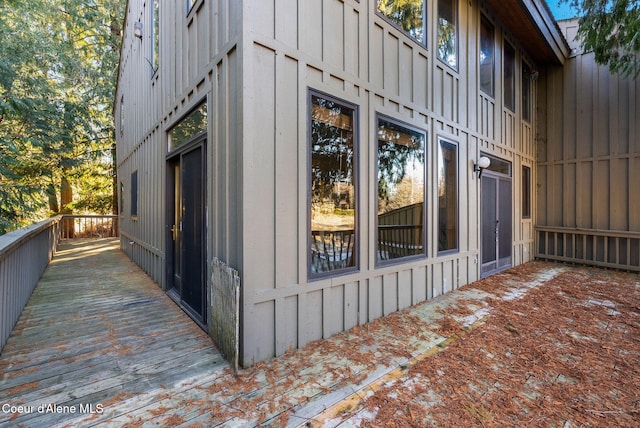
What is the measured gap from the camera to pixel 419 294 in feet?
13.7

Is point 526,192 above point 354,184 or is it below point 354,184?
above

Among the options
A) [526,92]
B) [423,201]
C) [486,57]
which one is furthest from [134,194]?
[526,92]

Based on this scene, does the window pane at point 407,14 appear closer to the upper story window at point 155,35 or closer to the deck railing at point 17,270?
the upper story window at point 155,35

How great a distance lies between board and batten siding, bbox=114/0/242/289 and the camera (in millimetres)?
2641

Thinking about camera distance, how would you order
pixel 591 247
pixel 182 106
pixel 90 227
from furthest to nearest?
1. pixel 90 227
2. pixel 591 247
3. pixel 182 106

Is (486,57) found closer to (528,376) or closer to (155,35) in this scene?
(528,376)

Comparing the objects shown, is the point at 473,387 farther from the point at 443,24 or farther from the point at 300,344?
the point at 443,24

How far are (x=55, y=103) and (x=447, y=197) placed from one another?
42.7ft

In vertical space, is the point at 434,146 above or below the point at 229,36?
below

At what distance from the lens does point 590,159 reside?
6961 mm

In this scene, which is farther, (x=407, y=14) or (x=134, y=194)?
(x=134, y=194)

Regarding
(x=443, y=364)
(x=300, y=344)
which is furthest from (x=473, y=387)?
(x=300, y=344)

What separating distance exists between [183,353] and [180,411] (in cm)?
87

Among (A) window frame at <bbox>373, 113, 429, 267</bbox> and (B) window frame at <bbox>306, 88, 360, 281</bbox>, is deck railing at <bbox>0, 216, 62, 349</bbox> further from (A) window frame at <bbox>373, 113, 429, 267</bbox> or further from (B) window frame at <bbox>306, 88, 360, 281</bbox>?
(A) window frame at <bbox>373, 113, 429, 267</bbox>
